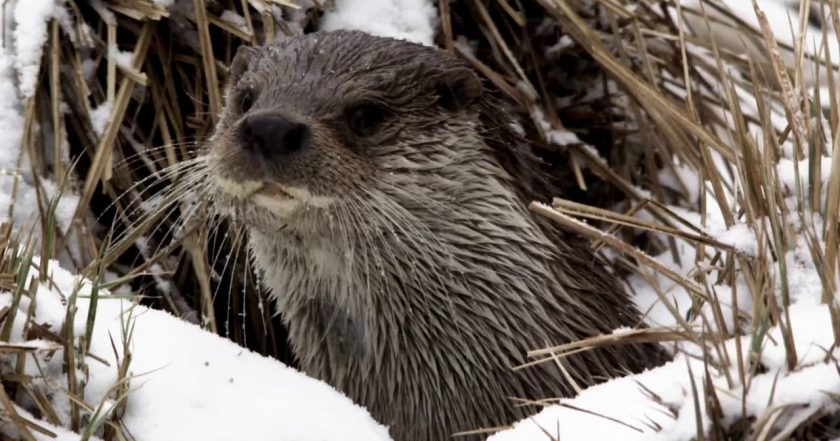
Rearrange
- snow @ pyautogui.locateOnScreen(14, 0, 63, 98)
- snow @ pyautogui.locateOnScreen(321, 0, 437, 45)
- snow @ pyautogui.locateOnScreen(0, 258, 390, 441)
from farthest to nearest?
snow @ pyautogui.locateOnScreen(321, 0, 437, 45), snow @ pyautogui.locateOnScreen(14, 0, 63, 98), snow @ pyautogui.locateOnScreen(0, 258, 390, 441)

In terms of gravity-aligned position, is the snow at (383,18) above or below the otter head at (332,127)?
above

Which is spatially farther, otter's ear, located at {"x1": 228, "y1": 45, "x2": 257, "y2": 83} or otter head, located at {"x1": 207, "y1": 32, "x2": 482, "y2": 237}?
otter's ear, located at {"x1": 228, "y1": 45, "x2": 257, "y2": 83}

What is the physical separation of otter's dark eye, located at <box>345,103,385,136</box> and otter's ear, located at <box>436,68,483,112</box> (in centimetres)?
15

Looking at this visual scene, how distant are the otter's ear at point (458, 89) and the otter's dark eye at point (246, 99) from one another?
352mm

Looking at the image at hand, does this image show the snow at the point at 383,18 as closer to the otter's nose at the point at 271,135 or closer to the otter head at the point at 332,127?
the otter head at the point at 332,127

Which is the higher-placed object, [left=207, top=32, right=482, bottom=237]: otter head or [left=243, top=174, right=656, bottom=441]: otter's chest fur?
[left=207, top=32, right=482, bottom=237]: otter head

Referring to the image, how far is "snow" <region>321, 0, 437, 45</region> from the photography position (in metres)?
2.91

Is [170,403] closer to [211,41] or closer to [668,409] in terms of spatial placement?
[668,409]

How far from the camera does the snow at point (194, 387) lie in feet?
5.05

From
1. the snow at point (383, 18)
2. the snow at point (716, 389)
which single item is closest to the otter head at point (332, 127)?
the snow at point (383, 18)

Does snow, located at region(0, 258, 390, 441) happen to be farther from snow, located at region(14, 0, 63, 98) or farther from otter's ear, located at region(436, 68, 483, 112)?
snow, located at region(14, 0, 63, 98)

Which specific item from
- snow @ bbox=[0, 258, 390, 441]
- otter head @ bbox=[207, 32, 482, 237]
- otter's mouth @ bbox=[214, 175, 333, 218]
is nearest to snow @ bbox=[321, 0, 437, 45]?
otter head @ bbox=[207, 32, 482, 237]

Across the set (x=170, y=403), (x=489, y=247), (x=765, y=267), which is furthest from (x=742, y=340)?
(x=489, y=247)

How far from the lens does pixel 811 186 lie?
5.18ft
